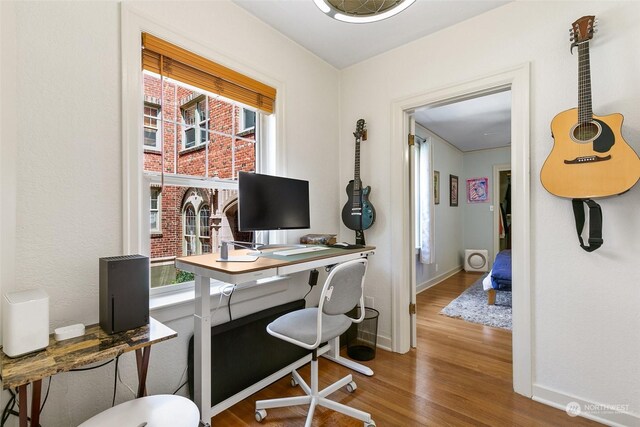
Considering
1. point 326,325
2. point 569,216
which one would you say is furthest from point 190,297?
point 569,216

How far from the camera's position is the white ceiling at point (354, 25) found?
Result: 193 cm

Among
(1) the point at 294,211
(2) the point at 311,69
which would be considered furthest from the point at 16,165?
(2) the point at 311,69

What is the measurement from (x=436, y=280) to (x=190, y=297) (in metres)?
4.14

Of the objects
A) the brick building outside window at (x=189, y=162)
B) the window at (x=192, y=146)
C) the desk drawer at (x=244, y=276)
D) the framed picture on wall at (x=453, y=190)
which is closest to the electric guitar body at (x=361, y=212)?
the window at (x=192, y=146)

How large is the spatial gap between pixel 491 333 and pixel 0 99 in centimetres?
371

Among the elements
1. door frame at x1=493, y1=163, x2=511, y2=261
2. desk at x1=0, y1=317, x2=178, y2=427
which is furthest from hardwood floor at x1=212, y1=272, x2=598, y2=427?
door frame at x1=493, y1=163, x2=511, y2=261

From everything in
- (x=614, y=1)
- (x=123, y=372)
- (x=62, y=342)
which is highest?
(x=614, y=1)

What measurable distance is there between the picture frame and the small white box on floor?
6416mm

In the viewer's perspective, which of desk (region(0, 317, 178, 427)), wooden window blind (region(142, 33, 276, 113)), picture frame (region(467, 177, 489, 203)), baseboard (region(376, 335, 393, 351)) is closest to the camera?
desk (region(0, 317, 178, 427))

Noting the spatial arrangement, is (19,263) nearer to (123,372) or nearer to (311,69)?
(123,372)

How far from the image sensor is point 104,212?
4.45ft

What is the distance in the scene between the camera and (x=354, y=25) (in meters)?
2.14

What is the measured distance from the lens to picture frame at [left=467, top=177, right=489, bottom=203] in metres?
5.74

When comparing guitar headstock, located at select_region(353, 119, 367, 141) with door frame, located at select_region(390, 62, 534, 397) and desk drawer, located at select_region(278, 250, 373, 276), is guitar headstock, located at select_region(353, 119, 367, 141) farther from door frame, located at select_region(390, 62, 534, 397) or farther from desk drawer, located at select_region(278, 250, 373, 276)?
desk drawer, located at select_region(278, 250, 373, 276)
